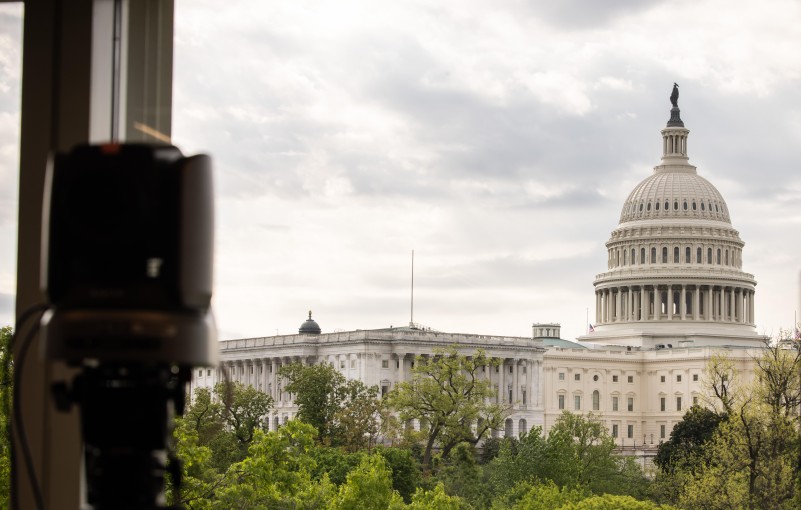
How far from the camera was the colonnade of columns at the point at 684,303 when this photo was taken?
128 m

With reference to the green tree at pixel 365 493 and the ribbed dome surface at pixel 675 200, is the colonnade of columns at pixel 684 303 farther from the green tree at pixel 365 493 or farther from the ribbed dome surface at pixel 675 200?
the green tree at pixel 365 493

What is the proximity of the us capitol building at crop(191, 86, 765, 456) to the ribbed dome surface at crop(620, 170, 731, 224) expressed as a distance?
3.7 inches

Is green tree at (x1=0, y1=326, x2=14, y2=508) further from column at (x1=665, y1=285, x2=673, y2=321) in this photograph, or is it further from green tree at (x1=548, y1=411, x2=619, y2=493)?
column at (x1=665, y1=285, x2=673, y2=321)

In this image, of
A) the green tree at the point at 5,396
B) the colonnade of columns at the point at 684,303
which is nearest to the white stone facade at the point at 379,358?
the colonnade of columns at the point at 684,303

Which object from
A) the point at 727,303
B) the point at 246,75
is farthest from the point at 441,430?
the point at 727,303

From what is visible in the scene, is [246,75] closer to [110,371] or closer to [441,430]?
[110,371]

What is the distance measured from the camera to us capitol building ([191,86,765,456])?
11000cm

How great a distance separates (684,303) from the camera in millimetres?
128250

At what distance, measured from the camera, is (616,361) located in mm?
123812

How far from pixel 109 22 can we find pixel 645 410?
125m

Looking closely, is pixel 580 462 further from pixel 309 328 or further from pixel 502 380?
pixel 309 328

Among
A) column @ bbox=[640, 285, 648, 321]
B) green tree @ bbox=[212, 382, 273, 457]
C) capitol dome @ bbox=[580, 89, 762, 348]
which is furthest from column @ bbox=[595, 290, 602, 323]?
green tree @ bbox=[212, 382, 273, 457]

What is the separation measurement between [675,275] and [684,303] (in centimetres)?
278

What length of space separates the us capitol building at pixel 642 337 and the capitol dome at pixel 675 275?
9 cm
